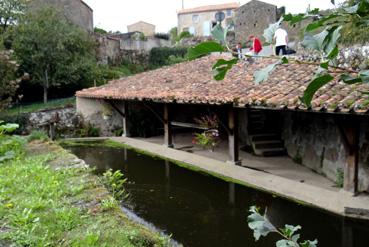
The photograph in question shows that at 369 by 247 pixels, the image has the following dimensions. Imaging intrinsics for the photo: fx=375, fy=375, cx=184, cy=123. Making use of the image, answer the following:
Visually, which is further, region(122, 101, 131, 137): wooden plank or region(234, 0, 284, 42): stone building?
region(234, 0, 284, 42): stone building

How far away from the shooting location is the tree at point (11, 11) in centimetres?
1888

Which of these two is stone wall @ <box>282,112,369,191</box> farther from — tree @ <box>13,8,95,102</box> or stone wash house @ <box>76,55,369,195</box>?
tree @ <box>13,8,95,102</box>

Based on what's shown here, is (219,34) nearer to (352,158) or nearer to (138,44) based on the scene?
(352,158)

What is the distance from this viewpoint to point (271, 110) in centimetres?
1230

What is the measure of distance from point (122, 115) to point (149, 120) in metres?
1.25

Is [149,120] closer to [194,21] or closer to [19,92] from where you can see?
[19,92]

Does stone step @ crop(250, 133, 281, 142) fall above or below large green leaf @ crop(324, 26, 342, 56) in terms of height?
below

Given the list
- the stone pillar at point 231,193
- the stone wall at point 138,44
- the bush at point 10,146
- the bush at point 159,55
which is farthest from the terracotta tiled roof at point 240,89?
→ the stone wall at point 138,44

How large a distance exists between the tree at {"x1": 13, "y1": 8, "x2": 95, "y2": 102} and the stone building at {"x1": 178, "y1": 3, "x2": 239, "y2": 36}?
2936 centimetres

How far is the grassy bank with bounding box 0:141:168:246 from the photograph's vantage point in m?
3.31

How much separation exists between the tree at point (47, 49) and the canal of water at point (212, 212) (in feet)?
32.7

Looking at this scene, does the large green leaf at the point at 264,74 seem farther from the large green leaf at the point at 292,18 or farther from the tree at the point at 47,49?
the tree at the point at 47,49

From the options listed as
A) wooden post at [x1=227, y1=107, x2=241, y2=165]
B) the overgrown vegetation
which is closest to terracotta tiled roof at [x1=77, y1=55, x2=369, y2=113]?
wooden post at [x1=227, y1=107, x2=241, y2=165]

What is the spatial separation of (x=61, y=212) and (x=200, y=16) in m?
46.2
